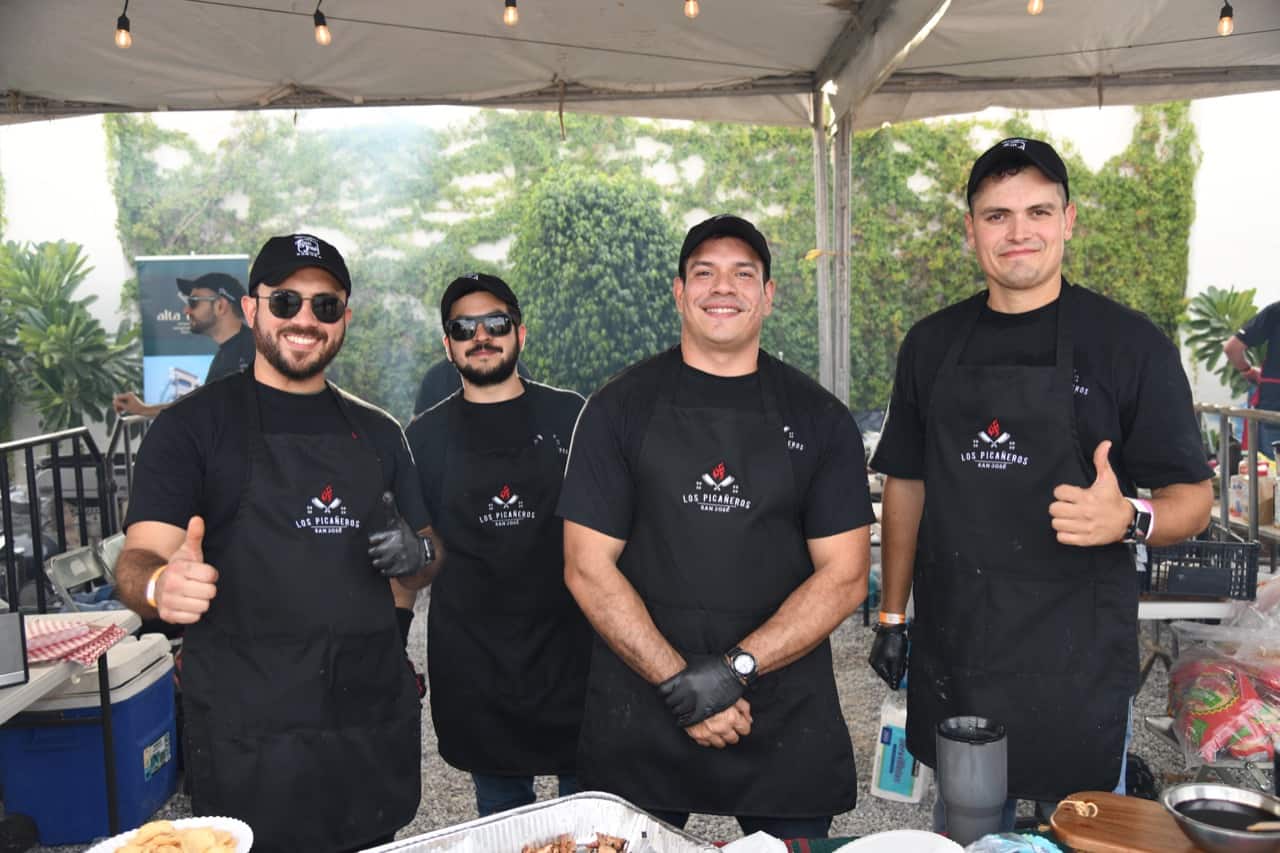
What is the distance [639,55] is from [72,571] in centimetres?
370

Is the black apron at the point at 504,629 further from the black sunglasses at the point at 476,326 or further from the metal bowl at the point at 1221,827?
the metal bowl at the point at 1221,827

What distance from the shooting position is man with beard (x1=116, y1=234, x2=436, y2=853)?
2143 mm

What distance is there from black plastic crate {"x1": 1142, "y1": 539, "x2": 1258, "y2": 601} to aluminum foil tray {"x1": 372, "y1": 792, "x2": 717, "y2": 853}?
2.79 meters

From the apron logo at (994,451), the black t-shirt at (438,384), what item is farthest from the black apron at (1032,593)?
the black t-shirt at (438,384)

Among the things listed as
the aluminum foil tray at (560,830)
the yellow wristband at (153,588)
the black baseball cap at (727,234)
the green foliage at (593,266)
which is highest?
the green foliage at (593,266)

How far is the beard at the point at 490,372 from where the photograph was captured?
9.70 ft

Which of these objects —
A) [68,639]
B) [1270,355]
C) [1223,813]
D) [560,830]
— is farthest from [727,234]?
[1270,355]

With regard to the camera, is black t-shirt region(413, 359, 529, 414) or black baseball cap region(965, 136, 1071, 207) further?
black t-shirt region(413, 359, 529, 414)

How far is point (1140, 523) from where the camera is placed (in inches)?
82.4

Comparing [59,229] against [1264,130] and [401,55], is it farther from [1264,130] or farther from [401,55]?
[1264,130]

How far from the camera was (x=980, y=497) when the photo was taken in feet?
7.43

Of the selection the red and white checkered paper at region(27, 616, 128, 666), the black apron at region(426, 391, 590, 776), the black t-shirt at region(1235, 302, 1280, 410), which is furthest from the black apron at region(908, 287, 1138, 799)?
the black t-shirt at region(1235, 302, 1280, 410)

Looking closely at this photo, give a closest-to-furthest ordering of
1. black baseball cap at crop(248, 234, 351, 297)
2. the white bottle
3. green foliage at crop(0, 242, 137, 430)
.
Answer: black baseball cap at crop(248, 234, 351, 297)
the white bottle
green foliage at crop(0, 242, 137, 430)

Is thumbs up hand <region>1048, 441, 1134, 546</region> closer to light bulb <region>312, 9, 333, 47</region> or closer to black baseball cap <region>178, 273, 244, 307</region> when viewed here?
light bulb <region>312, 9, 333, 47</region>
